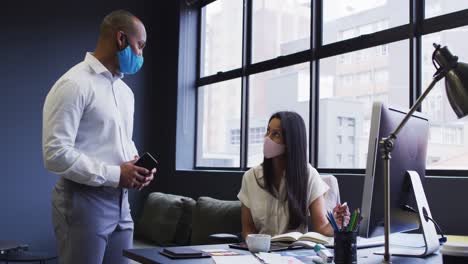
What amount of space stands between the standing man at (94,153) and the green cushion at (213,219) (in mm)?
1370

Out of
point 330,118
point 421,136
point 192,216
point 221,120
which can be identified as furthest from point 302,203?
point 221,120

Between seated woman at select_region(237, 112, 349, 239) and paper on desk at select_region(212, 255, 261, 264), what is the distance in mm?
865

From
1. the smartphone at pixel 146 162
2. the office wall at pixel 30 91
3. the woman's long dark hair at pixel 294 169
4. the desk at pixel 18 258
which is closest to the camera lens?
the smartphone at pixel 146 162

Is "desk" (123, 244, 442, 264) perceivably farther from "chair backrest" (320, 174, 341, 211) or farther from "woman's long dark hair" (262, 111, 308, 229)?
"chair backrest" (320, 174, 341, 211)

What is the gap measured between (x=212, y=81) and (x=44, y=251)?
2073mm

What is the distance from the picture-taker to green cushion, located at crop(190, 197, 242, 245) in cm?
318

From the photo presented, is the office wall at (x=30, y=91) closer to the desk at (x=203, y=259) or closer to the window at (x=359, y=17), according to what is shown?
the window at (x=359, y=17)

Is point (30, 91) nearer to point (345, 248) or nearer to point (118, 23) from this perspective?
point (118, 23)

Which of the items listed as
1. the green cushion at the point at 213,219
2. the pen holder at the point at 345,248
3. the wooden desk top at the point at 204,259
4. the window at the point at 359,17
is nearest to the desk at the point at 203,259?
the wooden desk top at the point at 204,259

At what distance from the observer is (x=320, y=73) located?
3.39 metres

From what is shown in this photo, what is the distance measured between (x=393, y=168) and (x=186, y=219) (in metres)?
2.58

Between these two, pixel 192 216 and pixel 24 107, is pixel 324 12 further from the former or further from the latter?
pixel 24 107

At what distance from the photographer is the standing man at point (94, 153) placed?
5.50ft

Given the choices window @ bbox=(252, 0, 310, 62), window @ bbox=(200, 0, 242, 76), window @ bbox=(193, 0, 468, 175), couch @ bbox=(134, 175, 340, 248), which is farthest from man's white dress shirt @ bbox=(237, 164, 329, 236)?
window @ bbox=(200, 0, 242, 76)
